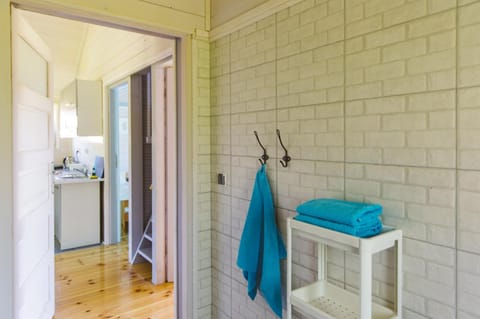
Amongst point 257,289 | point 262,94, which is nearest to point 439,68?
point 262,94

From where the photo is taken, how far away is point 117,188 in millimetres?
4254

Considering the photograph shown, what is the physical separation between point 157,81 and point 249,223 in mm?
1937

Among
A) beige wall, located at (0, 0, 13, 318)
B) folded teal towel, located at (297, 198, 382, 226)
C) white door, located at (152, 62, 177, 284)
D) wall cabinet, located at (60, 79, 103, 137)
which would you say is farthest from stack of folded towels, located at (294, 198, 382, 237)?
wall cabinet, located at (60, 79, 103, 137)

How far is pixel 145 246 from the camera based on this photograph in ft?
11.9

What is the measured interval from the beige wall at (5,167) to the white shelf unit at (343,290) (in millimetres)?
1367

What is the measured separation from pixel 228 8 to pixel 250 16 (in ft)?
0.87

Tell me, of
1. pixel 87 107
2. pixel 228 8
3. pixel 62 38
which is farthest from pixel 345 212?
pixel 62 38

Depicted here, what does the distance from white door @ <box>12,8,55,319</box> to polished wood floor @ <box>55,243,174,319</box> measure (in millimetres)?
309

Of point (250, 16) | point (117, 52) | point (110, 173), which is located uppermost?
point (117, 52)

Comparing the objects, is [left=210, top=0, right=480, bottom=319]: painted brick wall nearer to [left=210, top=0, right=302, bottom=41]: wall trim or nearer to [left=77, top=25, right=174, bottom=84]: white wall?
[left=210, top=0, right=302, bottom=41]: wall trim

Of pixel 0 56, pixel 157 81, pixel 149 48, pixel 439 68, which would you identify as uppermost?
pixel 149 48

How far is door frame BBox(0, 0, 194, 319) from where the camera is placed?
159cm

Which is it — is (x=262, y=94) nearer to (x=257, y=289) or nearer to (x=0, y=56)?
(x=257, y=289)

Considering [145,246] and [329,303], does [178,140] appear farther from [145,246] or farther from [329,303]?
[145,246]
